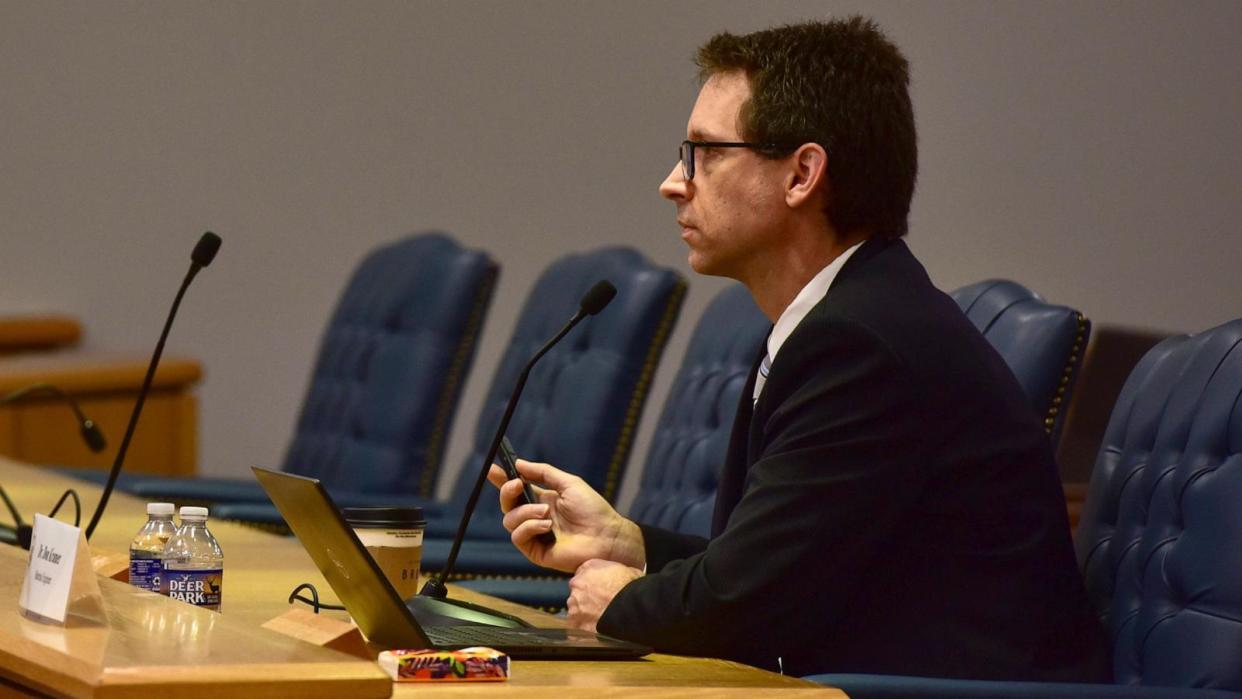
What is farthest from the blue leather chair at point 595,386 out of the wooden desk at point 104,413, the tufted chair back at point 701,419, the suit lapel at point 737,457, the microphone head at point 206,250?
the wooden desk at point 104,413

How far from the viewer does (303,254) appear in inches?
237

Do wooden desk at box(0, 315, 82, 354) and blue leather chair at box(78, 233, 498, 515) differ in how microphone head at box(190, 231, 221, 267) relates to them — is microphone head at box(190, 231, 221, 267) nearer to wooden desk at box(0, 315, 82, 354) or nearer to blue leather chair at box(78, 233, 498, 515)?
blue leather chair at box(78, 233, 498, 515)

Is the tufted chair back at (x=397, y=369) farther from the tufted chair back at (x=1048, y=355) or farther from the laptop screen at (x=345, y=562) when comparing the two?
the laptop screen at (x=345, y=562)

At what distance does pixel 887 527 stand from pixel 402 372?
7.40 ft

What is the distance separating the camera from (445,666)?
160 centimetres

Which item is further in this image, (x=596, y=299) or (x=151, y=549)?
(x=596, y=299)

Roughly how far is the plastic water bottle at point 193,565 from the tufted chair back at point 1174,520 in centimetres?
95

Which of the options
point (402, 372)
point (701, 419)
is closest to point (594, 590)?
point (701, 419)

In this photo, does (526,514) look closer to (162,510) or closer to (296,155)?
(162,510)

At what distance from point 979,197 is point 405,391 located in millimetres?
1873

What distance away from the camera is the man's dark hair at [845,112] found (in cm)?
205

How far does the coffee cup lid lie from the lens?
2.07 m

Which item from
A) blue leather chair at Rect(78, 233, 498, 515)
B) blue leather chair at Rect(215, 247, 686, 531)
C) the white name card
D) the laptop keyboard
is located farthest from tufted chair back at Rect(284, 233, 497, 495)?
the white name card

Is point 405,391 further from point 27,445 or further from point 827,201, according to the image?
point 827,201
